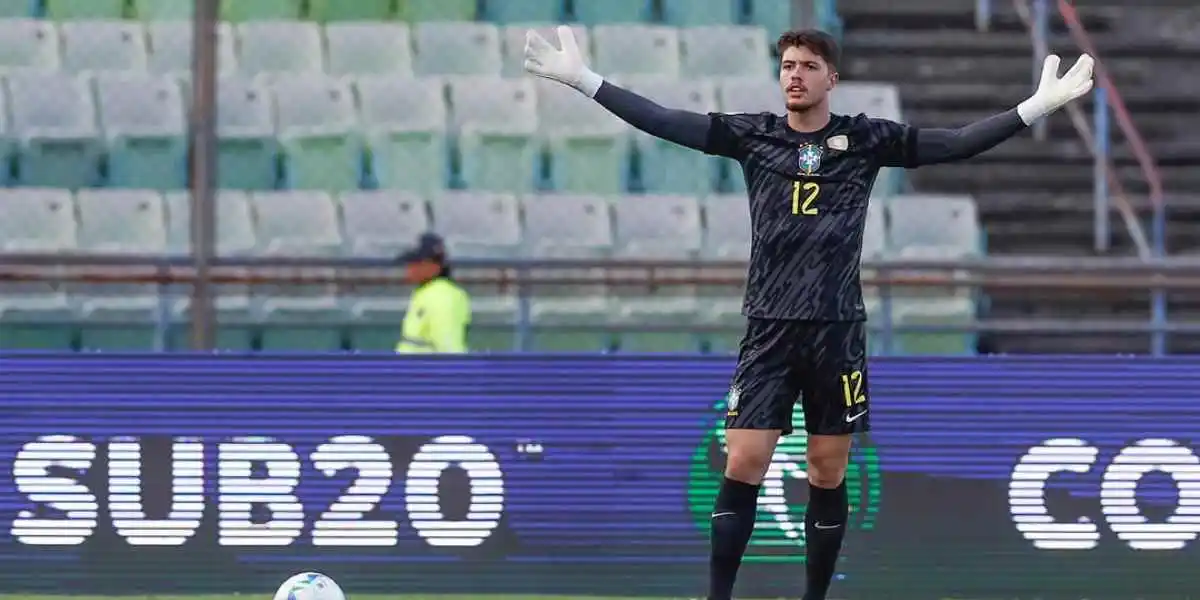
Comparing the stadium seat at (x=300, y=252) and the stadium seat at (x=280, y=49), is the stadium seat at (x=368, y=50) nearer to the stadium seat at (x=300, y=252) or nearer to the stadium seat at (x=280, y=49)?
the stadium seat at (x=280, y=49)

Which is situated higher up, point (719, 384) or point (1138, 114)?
point (1138, 114)

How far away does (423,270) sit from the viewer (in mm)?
9555

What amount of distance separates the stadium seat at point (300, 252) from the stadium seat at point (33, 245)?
3.32 feet

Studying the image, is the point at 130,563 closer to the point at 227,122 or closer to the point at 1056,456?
the point at 1056,456

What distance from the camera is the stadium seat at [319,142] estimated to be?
11828mm

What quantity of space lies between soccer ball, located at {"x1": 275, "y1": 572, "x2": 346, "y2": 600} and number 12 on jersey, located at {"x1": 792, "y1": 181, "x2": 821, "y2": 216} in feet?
5.63

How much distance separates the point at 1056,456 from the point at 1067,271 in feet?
7.67

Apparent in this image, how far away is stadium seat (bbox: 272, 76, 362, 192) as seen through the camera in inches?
466

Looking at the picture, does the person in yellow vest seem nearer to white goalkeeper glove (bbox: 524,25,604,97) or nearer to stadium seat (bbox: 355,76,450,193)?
stadium seat (bbox: 355,76,450,193)

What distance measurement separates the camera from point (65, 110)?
11.8 m

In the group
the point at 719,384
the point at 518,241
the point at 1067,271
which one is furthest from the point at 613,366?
the point at 518,241

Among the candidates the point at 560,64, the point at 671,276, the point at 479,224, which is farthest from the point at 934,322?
the point at 560,64

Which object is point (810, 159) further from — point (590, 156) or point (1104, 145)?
point (1104, 145)

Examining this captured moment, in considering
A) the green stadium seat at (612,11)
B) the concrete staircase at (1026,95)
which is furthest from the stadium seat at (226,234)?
the concrete staircase at (1026,95)
